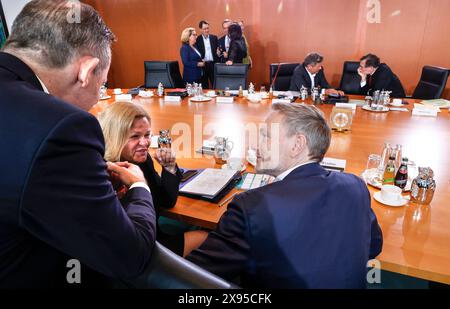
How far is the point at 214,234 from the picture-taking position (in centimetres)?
110

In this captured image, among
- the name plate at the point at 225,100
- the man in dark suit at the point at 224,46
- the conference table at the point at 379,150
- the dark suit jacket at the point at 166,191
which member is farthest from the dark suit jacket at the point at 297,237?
the man in dark suit at the point at 224,46

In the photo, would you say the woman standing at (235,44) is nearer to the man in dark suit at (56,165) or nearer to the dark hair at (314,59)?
the dark hair at (314,59)

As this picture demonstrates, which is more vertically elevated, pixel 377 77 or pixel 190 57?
pixel 190 57

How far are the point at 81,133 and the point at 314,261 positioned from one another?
74 centimetres

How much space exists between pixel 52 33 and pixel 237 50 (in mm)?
5111

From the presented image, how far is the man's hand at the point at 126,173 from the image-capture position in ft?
3.85

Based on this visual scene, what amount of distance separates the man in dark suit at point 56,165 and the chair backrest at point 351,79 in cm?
420

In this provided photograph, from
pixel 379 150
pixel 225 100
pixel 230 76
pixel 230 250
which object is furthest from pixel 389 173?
pixel 230 76

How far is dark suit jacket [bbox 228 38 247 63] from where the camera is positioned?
555 centimetres

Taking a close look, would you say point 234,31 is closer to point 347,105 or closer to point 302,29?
point 302,29

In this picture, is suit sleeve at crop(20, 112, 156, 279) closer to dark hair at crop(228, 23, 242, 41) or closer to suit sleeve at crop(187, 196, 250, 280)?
suit sleeve at crop(187, 196, 250, 280)

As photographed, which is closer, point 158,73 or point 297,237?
point 297,237

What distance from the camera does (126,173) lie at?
1191mm
